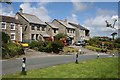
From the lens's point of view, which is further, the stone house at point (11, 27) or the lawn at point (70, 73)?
the stone house at point (11, 27)

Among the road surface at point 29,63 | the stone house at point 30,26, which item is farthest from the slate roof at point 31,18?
the road surface at point 29,63

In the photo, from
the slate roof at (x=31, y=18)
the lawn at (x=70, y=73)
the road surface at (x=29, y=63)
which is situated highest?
the slate roof at (x=31, y=18)

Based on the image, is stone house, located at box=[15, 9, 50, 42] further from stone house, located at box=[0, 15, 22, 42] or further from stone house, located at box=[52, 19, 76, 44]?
stone house, located at box=[52, 19, 76, 44]

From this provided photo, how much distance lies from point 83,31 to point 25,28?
1489 inches

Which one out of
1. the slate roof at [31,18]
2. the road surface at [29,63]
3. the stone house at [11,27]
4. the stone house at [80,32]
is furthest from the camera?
the stone house at [80,32]

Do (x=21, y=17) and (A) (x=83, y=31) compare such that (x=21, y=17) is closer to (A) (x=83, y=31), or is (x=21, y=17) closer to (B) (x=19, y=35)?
(B) (x=19, y=35)

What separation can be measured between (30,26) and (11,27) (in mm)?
8884

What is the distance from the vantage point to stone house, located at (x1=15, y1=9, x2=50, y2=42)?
233ft

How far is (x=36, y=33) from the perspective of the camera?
7406 cm

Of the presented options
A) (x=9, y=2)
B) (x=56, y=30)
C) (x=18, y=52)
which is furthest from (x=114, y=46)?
(x=9, y=2)

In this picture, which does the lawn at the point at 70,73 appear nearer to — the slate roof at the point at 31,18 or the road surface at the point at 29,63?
the road surface at the point at 29,63

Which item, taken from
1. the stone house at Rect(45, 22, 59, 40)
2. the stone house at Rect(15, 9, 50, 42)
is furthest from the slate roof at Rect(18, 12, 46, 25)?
the stone house at Rect(45, 22, 59, 40)

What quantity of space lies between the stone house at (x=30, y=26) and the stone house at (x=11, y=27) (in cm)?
363

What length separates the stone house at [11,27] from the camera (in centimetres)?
6050
